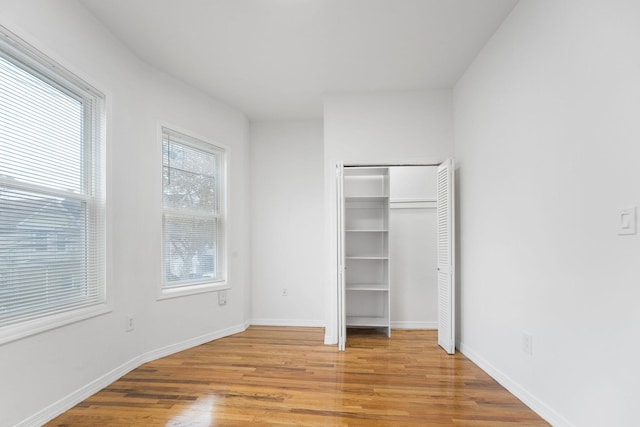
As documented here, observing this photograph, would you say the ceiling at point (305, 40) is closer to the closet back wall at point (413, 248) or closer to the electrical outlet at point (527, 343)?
the closet back wall at point (413, 248)

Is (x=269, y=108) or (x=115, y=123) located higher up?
(x=269, y=108)

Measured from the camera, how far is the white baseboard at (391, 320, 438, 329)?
177 inches

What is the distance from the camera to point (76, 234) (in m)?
2.56

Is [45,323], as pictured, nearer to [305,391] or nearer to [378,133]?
[305,391]

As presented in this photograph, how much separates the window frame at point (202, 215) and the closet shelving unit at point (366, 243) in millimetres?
1502

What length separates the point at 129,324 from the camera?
308 cm

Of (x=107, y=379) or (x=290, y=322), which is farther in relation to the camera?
(x=290, y=322)

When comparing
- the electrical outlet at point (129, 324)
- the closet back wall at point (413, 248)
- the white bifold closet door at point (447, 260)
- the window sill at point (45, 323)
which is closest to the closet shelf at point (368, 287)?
the closet back wall at point (413, 248)

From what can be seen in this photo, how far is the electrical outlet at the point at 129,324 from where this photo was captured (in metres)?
3.05

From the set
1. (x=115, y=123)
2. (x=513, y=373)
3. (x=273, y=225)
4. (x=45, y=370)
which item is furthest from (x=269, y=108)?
(x=513, y=373)

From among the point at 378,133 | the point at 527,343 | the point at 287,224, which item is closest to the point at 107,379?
the point at 287,224

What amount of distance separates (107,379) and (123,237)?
1125 millimetres

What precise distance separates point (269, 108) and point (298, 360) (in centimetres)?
298

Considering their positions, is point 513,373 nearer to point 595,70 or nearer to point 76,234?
point 595,70
